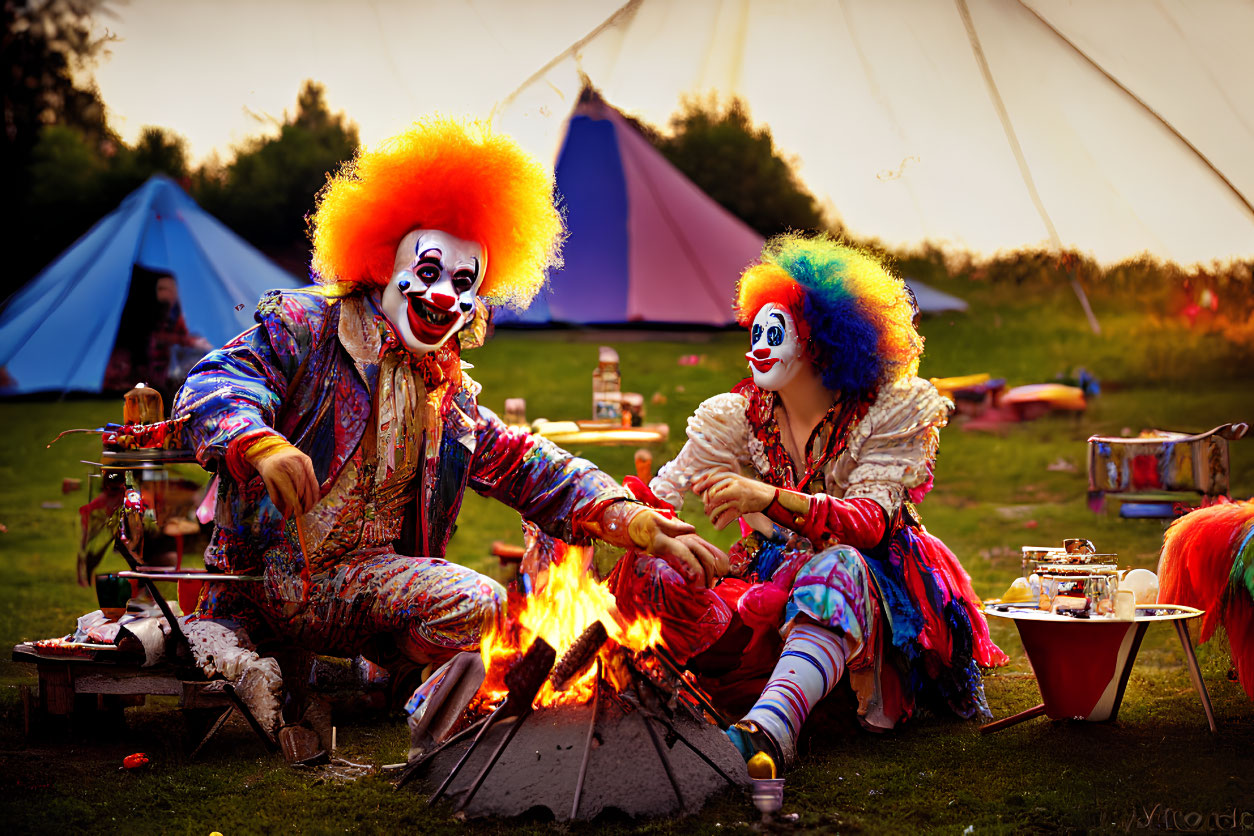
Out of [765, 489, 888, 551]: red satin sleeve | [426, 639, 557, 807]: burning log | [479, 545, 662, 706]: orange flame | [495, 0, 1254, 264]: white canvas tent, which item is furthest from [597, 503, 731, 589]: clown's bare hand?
[495, 0, 1254, 264]: white canvas tent

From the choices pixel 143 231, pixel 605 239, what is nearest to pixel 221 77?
pixel 143 231

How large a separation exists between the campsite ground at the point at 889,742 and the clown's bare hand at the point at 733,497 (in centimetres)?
63

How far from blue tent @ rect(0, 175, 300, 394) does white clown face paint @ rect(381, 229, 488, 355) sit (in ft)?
15.1

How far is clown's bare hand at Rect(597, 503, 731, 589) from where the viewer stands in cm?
261

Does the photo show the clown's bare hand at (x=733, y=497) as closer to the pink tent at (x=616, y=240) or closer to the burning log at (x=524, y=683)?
the burning log at (x=524, y=683)

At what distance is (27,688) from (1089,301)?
7699 millimetres

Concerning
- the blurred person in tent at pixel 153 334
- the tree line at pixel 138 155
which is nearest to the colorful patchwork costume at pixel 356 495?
the blurred person in tent at pixel 153 334

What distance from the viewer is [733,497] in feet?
9.24

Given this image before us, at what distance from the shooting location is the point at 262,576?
111 inches

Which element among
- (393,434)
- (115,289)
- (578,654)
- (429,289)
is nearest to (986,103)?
(115,289)

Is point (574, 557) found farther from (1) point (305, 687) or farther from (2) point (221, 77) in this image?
(2) point (221, 77)

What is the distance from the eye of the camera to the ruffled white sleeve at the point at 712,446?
3316 mm

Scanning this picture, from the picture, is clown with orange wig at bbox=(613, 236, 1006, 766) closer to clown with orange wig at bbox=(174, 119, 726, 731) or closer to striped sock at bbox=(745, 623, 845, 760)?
striped sock at bbox=(745, 623, 845, 760)

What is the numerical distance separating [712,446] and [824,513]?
19.6 inches
